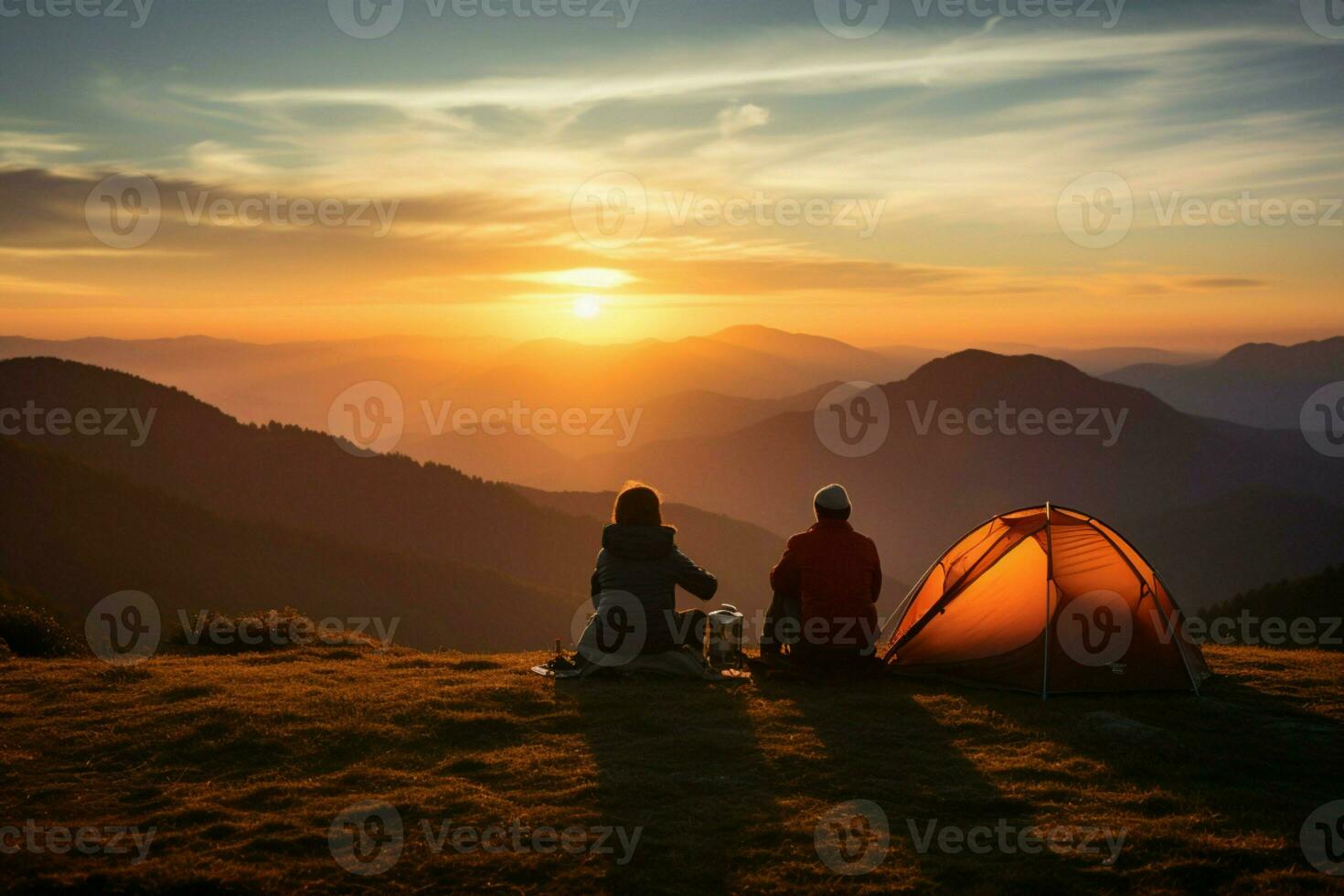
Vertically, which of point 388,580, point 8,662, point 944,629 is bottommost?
point 388,580

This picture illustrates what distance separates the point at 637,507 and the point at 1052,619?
16.3 ft

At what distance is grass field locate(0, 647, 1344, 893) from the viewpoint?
6551 mm

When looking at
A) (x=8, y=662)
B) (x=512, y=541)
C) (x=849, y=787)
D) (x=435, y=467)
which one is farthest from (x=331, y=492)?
(x=849, y=787)

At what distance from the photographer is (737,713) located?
10383 mm

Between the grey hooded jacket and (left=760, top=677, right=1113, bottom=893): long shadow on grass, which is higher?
the grey hooded jacket

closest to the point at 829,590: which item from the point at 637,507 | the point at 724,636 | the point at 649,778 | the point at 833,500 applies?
the point at 833,500

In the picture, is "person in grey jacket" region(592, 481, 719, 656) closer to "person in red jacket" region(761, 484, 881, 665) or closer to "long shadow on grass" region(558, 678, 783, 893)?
"long shadow on grass" region(558, 678, 783, 893)

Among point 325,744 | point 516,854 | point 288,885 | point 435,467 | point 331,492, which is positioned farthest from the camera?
point 435,467

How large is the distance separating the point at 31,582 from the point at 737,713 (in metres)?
70.1

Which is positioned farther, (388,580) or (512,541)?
(512,541)

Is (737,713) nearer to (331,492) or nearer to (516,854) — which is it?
(516,854)

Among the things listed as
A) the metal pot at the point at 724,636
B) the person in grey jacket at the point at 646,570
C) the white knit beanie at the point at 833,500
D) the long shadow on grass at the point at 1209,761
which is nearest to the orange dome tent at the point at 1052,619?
the long shadow on grass at the point at 1209,761

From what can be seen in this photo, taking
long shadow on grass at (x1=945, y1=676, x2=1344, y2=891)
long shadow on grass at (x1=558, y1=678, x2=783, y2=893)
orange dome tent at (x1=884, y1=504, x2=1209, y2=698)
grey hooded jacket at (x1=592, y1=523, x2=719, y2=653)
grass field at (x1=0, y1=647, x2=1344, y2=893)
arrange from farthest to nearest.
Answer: grey hooded jacket at (x1=592, y1=523, x2=719, y2=653) → orange dome tent at (x1=884, y1=504, x2=1209, y2=698) → long shadow on grass at (x1=945, y1=676, x2=1344, y2=891) → long shadow on grass at (x1=558, y1=678, x2=783, y2=893) → grass field at (x1=0, y1=647, x2=1344, y2=893)

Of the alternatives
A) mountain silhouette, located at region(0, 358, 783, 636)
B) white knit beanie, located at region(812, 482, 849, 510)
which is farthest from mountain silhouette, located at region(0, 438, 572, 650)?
white knit beanie, located at region(812, 482, 849, 510)
